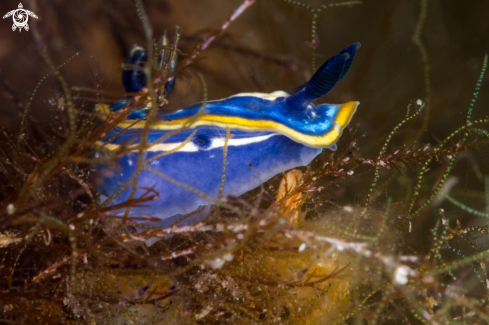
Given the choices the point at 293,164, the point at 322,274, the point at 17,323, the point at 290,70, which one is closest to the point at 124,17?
the point at 290,70

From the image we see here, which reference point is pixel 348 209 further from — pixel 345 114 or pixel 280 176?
pixel 345 114

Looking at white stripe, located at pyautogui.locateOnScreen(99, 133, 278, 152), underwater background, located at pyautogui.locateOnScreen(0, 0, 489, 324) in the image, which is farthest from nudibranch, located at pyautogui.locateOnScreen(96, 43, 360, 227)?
underwater background, located at pyautogui.locateOnScreen(0, 0, 489, 324)

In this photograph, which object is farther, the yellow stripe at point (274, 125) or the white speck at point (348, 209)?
the white speck at point (348, 209)

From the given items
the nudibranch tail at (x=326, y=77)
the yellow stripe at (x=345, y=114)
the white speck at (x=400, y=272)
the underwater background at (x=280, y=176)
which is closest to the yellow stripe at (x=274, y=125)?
the yellow stripe at (x=345, y=114)

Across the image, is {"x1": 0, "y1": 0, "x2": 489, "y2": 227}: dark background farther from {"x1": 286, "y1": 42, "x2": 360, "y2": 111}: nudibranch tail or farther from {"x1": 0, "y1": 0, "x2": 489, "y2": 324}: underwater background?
{"x1": 286, "y1": 42, "x2": 360, "y2": 111}: nudibranch tail

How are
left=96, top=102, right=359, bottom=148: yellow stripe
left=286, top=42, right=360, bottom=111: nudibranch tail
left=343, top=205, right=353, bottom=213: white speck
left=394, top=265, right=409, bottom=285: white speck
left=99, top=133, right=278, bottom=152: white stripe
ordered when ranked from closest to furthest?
left=394, top=265, right=409, bottom=285: white speck
left=286, top=42, right=360, bottom=111: nudibranch tail
left=96, top=102, right=359, bottom=148: yellow stripe
left=99, top=133, right=278, bottom=152: white stripe
left=343, top=205, right=353, bottom=213: white speck

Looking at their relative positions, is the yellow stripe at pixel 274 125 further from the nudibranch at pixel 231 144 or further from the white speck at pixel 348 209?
the white speck at pixel 348 209
